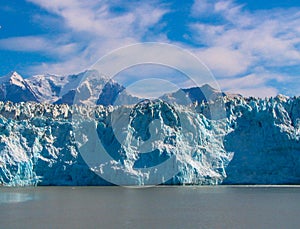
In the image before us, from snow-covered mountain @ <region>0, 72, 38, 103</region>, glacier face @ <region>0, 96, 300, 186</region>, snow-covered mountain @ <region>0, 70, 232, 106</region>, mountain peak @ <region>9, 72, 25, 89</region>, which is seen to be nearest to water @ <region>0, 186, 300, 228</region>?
glacier face @ <region>0, 96, 300, 186</region>

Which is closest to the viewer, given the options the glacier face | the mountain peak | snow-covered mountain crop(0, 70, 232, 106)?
the glacier face

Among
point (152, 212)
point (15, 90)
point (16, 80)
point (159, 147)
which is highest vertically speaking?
point (16, 80)

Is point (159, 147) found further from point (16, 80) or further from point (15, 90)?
point (16, 80)

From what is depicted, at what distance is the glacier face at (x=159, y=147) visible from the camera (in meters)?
46.1

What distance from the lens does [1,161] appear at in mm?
45375

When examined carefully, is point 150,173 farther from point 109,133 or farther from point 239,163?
point 239,163

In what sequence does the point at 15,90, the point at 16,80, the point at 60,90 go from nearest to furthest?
1. the point at 15,90
2. the point at 16,80
3. the point at 60,90

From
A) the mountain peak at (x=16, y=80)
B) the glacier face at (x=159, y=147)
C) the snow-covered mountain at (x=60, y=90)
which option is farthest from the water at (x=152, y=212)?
the mountain peak at (x=16, y=80)

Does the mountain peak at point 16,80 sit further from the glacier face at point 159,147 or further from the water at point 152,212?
the water at point 152,212

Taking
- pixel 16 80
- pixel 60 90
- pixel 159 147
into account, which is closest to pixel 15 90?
pixel 16 80

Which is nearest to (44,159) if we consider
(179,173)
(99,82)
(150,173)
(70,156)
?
(70,156)

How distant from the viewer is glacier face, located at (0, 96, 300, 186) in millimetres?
46094

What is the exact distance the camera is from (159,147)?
4603 centimetres

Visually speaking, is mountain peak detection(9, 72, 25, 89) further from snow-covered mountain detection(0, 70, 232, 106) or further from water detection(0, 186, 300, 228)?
water detection(0, 186, 300, 228)
